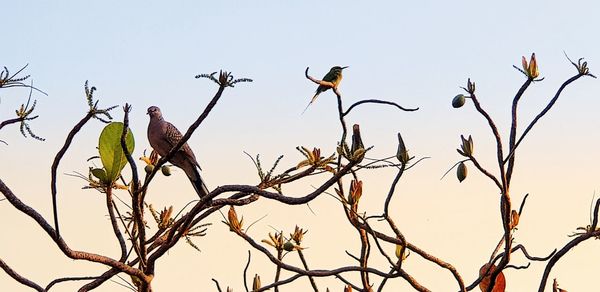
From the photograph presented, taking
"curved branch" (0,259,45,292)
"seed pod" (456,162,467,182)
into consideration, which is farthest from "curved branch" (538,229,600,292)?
"curved branch" (0,259,45,292)

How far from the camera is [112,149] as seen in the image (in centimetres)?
151

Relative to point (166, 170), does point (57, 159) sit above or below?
below

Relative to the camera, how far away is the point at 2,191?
53.4 inches

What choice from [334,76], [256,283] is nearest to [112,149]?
[334,76]

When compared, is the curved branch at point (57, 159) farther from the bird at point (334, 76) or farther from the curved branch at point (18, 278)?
the bird at point (334, 76)

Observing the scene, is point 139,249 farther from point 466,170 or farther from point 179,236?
point 466,170

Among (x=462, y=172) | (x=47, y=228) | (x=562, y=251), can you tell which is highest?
(x=462, y=172)

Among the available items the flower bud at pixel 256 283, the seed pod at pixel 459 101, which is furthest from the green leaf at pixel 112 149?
the seed pod at pixel 459 101

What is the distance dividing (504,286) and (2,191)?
1.00 metres

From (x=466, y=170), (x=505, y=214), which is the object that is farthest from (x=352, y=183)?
(x=505, y=214)

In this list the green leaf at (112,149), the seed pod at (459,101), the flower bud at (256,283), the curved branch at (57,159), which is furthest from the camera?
the flower bud at (256,283)

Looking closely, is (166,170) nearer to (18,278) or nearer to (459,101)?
(18,278)

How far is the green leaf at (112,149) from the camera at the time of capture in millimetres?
1504

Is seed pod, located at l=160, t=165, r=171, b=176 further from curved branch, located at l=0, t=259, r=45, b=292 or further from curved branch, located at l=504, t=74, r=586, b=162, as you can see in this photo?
curved branch, located at l=504, t=74, r=586, b=162
